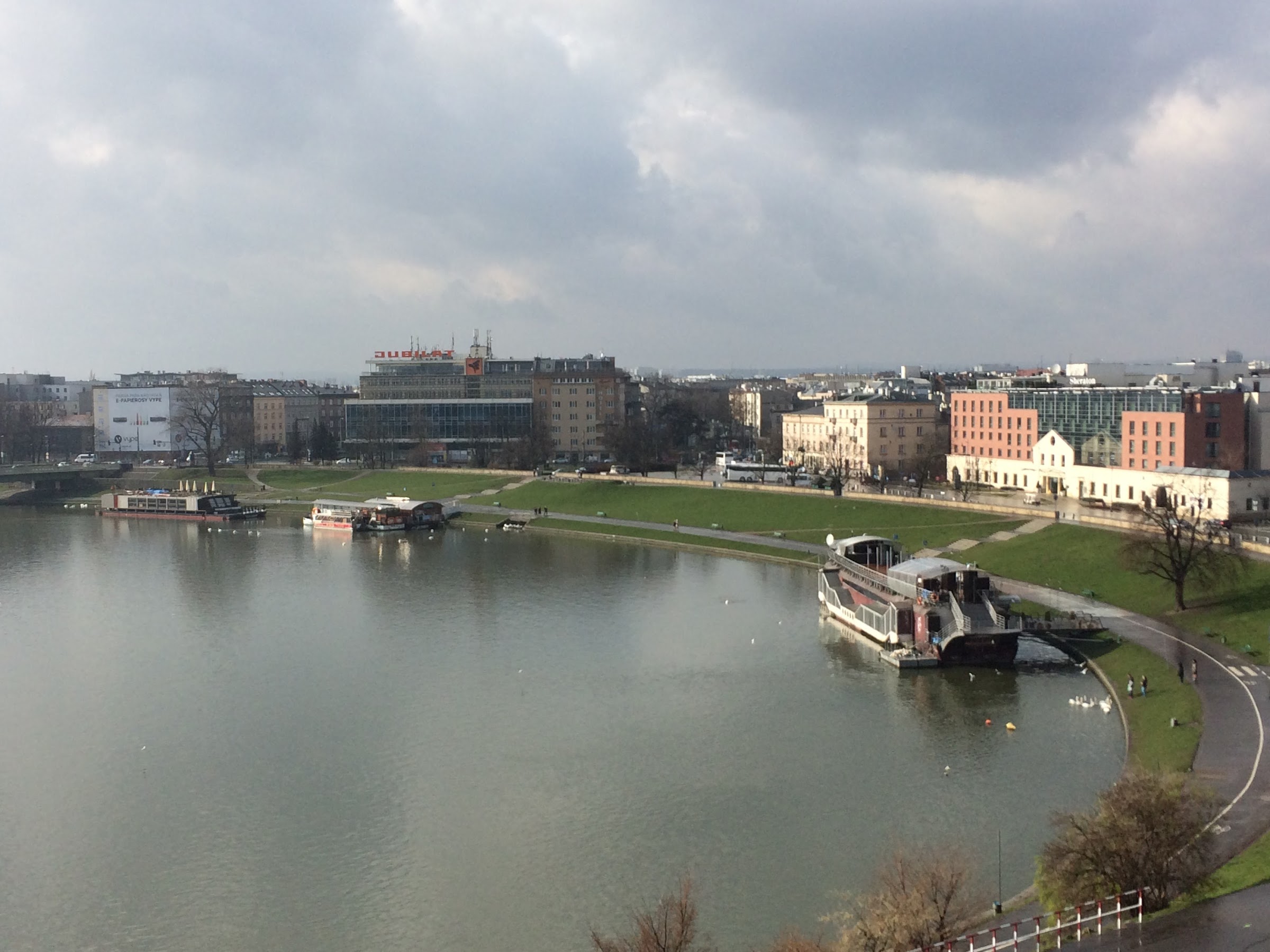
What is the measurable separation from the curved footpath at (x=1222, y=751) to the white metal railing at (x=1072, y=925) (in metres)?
0.43

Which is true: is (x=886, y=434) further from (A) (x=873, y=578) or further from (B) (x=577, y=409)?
(A) (x=873, y=578)

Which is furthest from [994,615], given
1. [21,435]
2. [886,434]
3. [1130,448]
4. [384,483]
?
[21,435]

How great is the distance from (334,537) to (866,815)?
63231mm

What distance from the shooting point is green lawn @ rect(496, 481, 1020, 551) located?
6762cm

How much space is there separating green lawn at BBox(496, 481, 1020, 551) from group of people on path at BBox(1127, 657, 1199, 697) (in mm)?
27006

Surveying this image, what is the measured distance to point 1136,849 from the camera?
20.8 metres

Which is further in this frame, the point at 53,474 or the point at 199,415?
the point at 199,415

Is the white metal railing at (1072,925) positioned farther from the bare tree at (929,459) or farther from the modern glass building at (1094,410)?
the bare tree at (929,459)

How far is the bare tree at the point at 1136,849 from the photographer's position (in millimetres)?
20812

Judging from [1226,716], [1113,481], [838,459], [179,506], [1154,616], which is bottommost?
[1226,716]

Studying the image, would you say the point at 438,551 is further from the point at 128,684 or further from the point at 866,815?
the point at 866,815

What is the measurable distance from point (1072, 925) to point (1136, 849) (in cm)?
168

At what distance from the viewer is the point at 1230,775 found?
2798 centimetres

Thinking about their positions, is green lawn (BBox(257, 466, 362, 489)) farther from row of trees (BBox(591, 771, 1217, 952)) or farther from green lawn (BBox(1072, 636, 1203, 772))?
row of trees (BBox(591, 771, 1217, 952))
